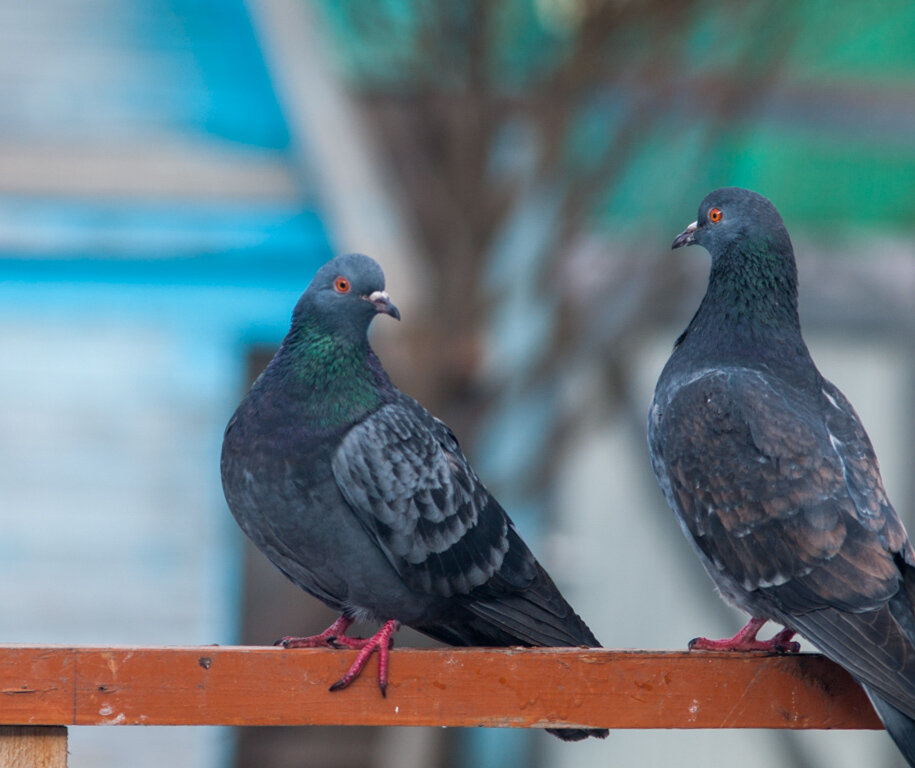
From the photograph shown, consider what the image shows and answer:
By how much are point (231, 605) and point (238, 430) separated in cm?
333

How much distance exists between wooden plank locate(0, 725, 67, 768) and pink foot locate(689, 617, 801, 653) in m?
1.40

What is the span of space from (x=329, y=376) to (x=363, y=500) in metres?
0.34

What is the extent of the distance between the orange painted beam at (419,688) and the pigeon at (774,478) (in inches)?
7.1

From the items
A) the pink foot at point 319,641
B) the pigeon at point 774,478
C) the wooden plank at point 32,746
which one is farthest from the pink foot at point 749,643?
the wooden plank at point 32,746

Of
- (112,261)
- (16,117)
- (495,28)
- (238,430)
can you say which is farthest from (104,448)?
(238,430)

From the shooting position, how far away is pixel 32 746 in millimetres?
2533

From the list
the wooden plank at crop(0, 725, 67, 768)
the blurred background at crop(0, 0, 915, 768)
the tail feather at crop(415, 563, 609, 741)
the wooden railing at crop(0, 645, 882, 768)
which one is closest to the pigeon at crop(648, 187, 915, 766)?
the wooden railing at crop(0, 645, 882, 768)

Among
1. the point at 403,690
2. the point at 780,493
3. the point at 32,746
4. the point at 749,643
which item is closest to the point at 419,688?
the point at 403,690

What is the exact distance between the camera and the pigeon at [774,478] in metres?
2.92

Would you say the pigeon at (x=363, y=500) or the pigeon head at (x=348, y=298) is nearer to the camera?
the pigeon at (x=363, y=500)

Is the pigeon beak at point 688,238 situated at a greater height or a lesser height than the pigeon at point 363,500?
greater

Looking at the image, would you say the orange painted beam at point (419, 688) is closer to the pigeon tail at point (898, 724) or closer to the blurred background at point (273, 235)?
the pigeon tail at point (898, 724)

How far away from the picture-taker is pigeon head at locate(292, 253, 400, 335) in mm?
3225

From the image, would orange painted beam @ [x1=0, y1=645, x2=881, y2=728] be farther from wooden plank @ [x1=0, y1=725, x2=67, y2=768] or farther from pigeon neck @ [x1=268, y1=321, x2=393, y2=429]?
pigeon neck @ [x1=268, y1=321, x2=393, y2=429]
